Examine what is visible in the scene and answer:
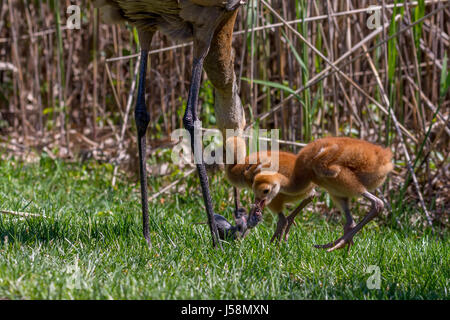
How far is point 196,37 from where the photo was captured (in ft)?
11.1

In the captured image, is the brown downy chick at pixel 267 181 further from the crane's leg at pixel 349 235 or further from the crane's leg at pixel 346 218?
the crane's leg at pixel 349 235

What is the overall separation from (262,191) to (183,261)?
0.65 meters

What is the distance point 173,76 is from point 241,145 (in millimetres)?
2279

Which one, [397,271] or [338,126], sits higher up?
[338,126]

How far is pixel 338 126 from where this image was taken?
552cm

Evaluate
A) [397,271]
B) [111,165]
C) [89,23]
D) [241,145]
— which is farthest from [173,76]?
[397,271]

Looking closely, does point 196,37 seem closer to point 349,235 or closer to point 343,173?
point 343,173

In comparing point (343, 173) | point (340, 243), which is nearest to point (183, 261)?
point (340, 243)

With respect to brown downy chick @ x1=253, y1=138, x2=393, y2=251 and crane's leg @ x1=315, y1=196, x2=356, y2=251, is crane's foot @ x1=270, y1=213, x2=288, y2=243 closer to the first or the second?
brown downy chick @ x1=253, y1=138, x2=393, y2=251

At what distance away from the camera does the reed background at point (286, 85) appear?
15.6 ft

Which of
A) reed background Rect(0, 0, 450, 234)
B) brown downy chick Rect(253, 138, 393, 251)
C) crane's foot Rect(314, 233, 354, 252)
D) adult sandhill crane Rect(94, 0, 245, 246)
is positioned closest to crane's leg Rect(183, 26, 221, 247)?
adult sandhill crane Rect(94, 0, 245, 246)

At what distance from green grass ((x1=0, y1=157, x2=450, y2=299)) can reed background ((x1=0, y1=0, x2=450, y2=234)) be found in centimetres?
92

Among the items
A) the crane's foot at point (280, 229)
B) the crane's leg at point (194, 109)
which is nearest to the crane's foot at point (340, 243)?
the crane's foot at point (280, 229)
